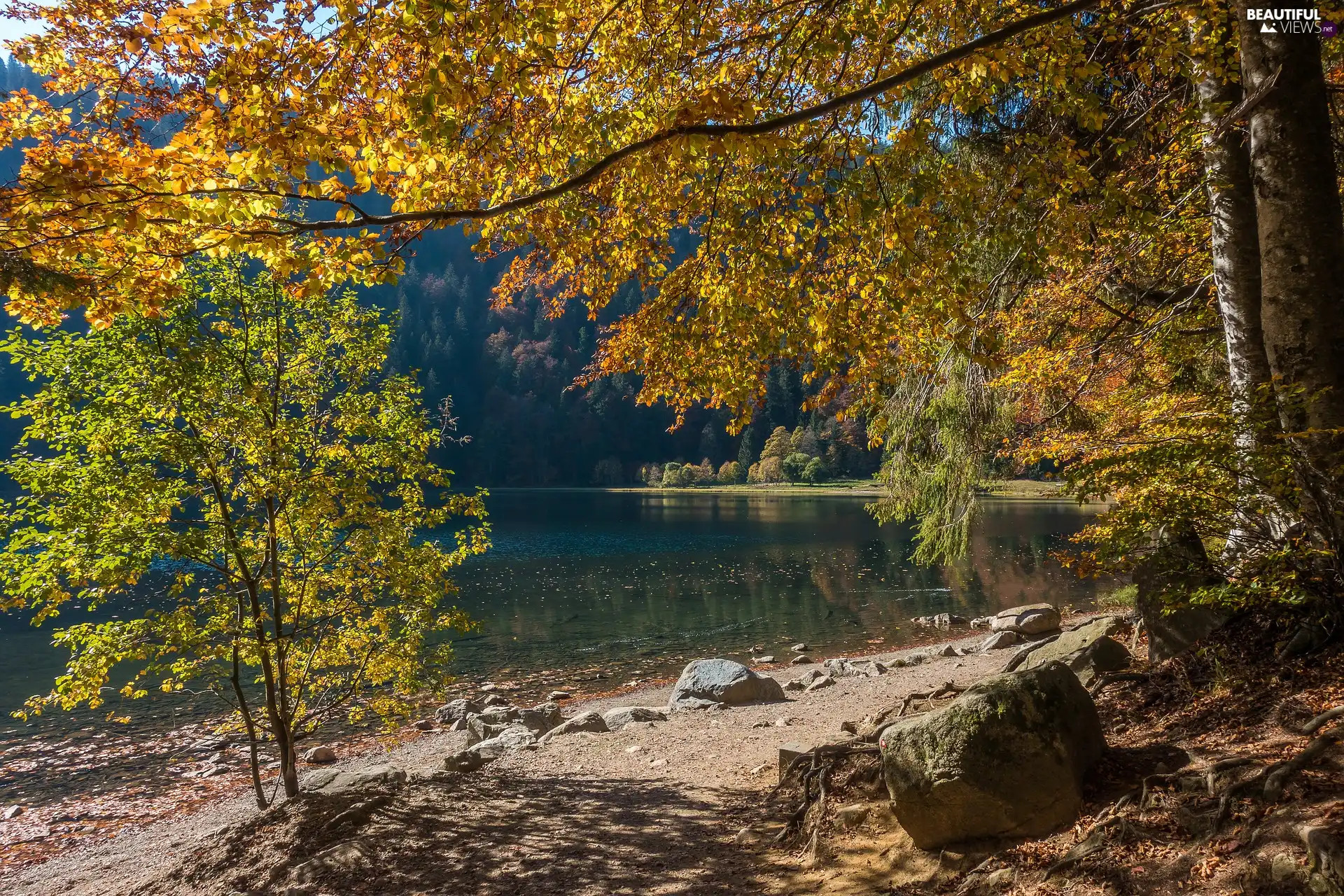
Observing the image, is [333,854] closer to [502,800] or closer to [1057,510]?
[502,800]

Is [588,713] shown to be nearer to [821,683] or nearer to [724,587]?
[821,683]

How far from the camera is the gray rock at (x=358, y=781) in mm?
7684

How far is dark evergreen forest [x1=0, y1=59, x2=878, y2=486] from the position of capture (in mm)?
151750

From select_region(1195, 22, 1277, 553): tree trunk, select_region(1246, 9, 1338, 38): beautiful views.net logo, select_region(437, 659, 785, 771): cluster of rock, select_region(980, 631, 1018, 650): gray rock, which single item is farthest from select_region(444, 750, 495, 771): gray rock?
select_region(980, 631, 1018, 650): gray rock

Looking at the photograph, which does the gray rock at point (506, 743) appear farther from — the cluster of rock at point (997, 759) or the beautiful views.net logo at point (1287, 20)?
the beautiful views.net logo at point (1287, 20)

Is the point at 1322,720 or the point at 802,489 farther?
the point at 802,489

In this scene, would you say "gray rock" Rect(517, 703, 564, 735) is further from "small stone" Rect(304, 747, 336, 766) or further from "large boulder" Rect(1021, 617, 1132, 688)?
"large boulder" Rect(1021, 617, 1132, 688)

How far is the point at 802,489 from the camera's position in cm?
9894

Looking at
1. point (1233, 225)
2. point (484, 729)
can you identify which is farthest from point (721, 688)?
point (1233, 225)

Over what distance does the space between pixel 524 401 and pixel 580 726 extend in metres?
153

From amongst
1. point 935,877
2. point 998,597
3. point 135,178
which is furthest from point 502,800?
point 998,597

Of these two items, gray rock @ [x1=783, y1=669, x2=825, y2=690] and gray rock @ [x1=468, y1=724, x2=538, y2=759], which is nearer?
gray rock @ [x1=468, y1=724, x2=538, y2=759]

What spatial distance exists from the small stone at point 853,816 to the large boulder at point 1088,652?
1489mm

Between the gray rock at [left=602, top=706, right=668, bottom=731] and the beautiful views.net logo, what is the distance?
1025 centimetres
